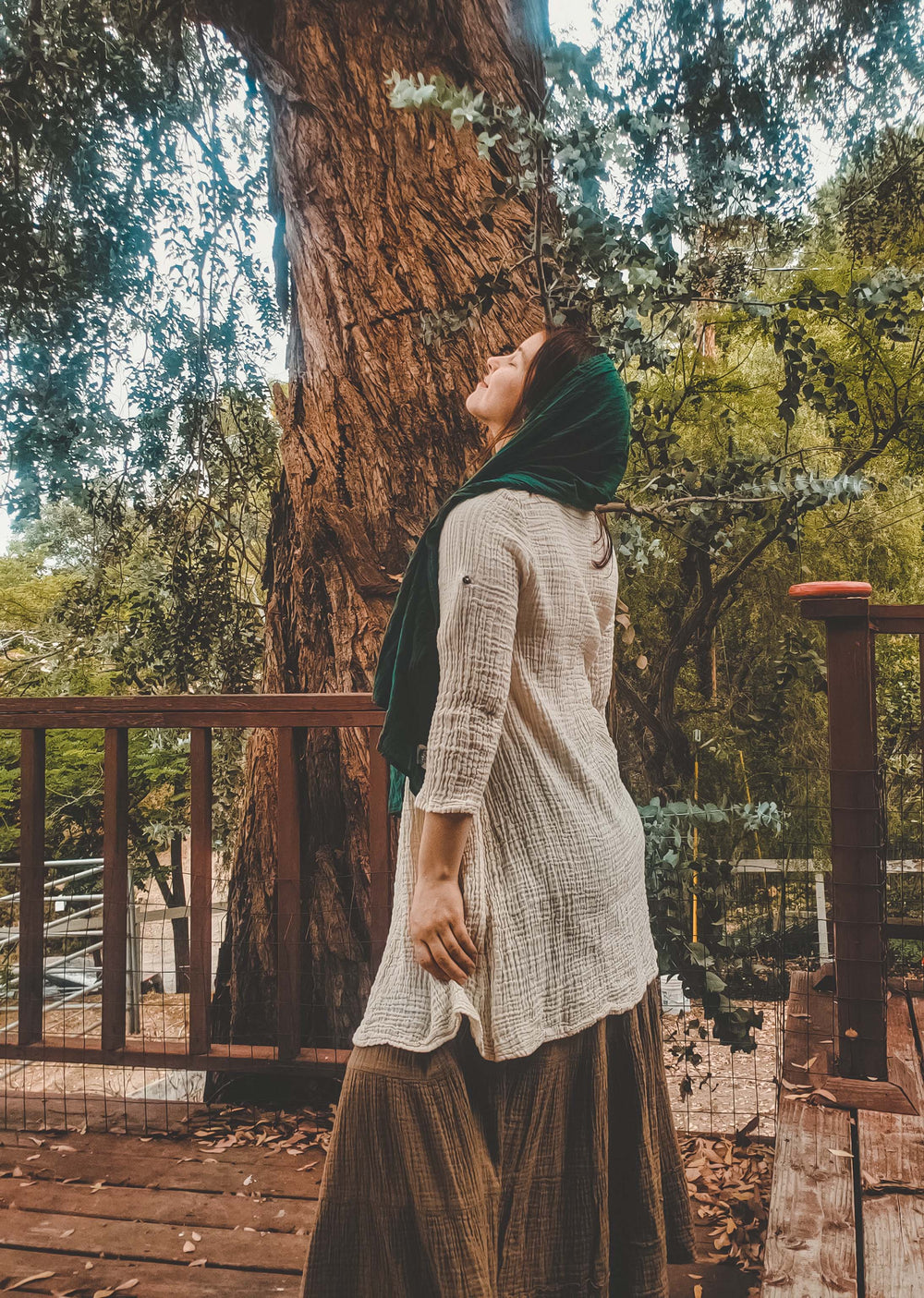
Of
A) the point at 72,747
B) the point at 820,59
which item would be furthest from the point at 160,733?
the point at 820,59

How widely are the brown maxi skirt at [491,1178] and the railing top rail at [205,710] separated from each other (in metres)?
1.24

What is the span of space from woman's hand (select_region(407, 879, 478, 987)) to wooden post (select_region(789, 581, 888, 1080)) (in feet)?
4.39

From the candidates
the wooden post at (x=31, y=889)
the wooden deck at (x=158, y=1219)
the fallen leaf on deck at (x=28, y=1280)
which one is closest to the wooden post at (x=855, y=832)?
the wooden deck at (x=158, y=1219)

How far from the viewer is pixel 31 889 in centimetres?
262

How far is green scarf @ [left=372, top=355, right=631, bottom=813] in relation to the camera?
49.1 inches

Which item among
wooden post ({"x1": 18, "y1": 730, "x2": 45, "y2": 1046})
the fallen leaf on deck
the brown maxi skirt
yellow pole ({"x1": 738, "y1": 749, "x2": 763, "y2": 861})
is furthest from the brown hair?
yellow pole ({"x1": 738, "y1": 749, "x2": 763, "y2": 861})

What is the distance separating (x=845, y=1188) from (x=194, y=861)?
1703mm

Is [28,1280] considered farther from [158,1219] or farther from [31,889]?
[31,889]

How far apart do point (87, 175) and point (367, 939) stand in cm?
437

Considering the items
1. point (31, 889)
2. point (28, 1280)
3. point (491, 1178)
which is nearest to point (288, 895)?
point (31, 889)

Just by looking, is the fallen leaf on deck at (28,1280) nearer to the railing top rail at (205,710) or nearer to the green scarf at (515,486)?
the railing top rail at (205,710)

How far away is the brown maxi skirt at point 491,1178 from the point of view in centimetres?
113

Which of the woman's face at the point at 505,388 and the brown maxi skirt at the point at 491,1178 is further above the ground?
the woman's face at the point at 505,388

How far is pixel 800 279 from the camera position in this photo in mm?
6977
